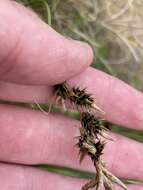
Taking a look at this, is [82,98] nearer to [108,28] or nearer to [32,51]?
[32,51]

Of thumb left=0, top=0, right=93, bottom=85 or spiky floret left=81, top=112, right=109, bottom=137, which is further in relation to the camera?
spiky floret left=81, top=112, right=109, bottom=137

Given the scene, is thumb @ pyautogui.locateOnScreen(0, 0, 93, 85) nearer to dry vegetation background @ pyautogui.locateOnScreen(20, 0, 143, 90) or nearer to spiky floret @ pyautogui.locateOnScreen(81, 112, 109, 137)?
spiky floret @ pyautogui.locateOnScreen(81, 112, 109, 137)

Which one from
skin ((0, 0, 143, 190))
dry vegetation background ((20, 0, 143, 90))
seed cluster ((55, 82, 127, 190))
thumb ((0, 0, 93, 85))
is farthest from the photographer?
dry vegetation background ((20, 0, 143, 90))

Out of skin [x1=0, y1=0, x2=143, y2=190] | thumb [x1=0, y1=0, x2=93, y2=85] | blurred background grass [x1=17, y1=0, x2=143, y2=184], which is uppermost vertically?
blurred background grass [x1=17, y1=0, x2=143, y2=184]

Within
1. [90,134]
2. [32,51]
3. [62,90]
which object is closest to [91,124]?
[90,134]

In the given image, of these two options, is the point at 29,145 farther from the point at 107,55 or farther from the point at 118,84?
the point at 107,55

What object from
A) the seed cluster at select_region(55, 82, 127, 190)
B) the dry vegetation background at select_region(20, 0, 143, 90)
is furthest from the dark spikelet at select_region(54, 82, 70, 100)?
the dry vegetation background at select_region(20, 0, 143, 90)

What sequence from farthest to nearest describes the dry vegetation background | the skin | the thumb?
the dry vegetation background < the skin < the thumb

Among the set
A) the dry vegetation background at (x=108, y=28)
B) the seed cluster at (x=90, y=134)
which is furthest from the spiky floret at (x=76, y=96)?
the dry vegetation background at (x=108, y=28)
